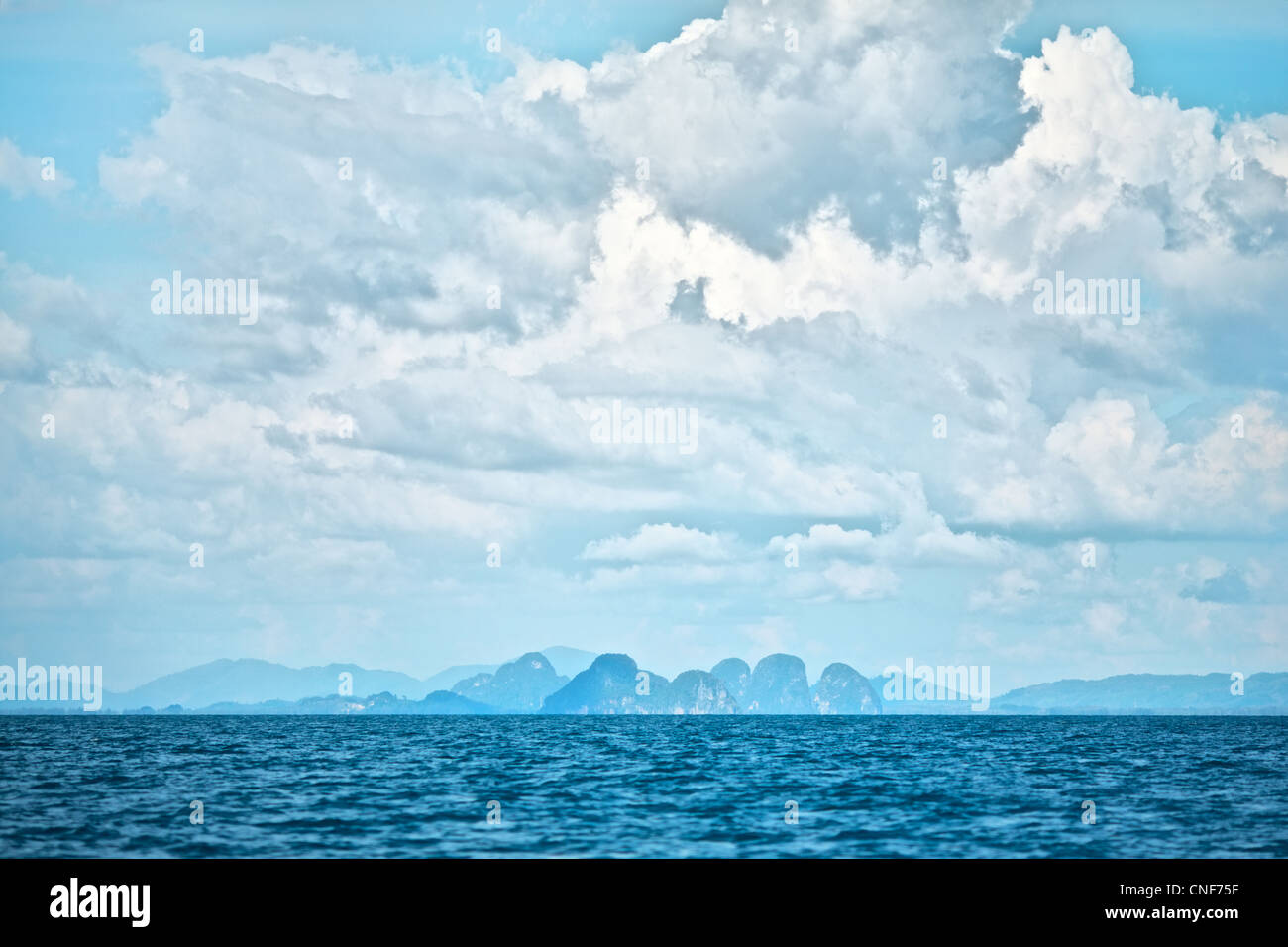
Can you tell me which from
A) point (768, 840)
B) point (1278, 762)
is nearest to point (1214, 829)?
point (768, 840)

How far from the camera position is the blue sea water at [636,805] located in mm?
48719

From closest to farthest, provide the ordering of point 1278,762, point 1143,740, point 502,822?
point 502,822 < point 1278,762 < point 1143,740

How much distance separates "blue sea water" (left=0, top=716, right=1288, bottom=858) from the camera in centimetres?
4872

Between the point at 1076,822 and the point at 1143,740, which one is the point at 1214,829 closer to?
the point at 1076,822

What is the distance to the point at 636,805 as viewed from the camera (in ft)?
202

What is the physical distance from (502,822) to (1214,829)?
31.4 m
